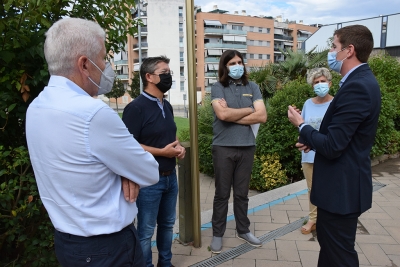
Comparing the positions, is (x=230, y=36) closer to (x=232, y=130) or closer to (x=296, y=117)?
(x=232, y=130)

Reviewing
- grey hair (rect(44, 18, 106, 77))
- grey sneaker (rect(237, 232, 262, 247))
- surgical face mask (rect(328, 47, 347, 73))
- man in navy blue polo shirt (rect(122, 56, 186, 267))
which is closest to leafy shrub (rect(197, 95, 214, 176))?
grey sneaker (rect(237, 232, 262, 247))

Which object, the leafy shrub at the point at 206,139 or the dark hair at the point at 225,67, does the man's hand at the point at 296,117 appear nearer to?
the dark hair at the point at 225,67

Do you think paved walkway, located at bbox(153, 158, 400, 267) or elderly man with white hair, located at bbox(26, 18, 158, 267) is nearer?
elderly man with white hair, located at bbox(26, 18, 158, 267)

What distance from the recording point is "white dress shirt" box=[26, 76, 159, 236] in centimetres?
135

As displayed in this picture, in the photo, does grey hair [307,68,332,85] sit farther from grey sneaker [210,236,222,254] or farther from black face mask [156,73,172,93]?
grey sneaker [210,236,222,254]

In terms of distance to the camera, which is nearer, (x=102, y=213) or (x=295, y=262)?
(x=102, y=213)

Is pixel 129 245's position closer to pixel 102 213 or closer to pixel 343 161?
pixel 102 213

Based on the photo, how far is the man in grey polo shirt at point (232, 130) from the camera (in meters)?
3.35

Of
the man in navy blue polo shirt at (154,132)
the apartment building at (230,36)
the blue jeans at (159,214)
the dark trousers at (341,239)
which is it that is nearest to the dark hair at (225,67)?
the man in navy blue polo shirt at (154,132)

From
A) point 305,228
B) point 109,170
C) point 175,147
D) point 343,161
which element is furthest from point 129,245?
point 305,228

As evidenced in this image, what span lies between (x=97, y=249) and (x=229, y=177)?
2.08 metres

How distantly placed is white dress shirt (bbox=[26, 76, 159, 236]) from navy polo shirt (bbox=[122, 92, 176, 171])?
107 centimetres

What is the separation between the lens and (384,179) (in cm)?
639

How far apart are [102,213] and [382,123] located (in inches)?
279
